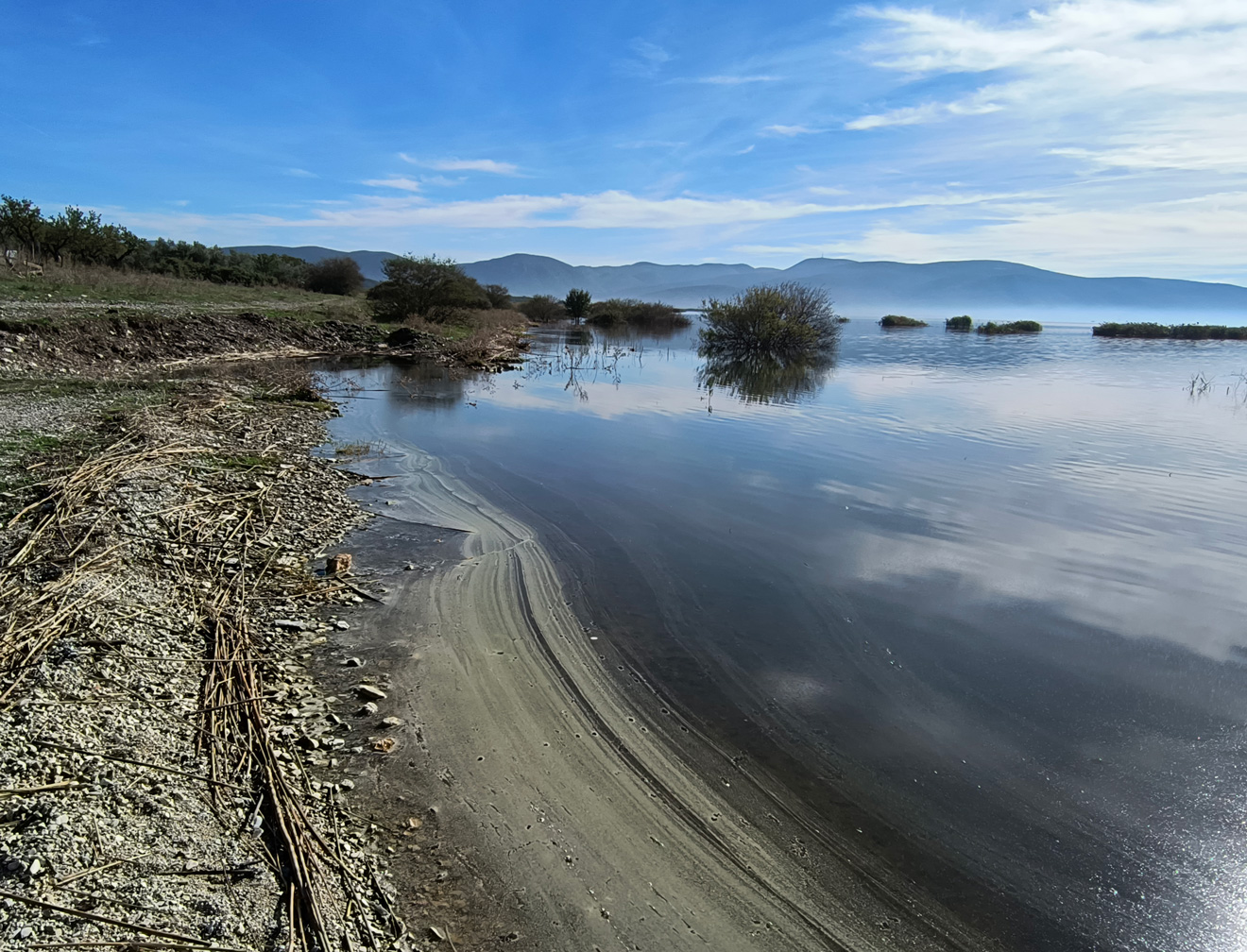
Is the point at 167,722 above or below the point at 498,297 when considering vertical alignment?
below

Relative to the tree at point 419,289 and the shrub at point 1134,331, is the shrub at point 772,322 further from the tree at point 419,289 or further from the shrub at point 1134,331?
the shrub at point 1134,331

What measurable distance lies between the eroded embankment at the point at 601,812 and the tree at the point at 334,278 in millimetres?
57161

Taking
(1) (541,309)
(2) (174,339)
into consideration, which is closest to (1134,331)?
(1) (541,309)

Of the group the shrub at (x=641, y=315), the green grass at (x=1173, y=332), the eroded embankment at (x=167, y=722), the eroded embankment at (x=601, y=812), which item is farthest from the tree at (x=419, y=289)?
the green grass at (x=1173, y=332)

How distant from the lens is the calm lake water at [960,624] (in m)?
3.60

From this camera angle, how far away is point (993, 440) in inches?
559

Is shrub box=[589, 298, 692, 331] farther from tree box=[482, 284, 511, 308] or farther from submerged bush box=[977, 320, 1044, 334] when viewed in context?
submerged bush box=[977, 320, 1044, 334]

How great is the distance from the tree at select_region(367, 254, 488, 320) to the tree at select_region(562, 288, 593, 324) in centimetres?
2752

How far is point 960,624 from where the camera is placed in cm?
604

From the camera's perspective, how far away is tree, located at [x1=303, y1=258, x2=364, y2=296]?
55.7 m

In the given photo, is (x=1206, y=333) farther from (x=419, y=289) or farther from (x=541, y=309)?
(x=419, y=289)

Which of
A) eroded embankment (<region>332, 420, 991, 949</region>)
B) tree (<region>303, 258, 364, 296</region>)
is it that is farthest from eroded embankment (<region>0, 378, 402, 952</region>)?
tree (<region>303, 258, 364, 296</region>)

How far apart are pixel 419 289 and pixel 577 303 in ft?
99.9

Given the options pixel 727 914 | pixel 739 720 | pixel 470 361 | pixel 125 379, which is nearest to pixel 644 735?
pixel 739 720
